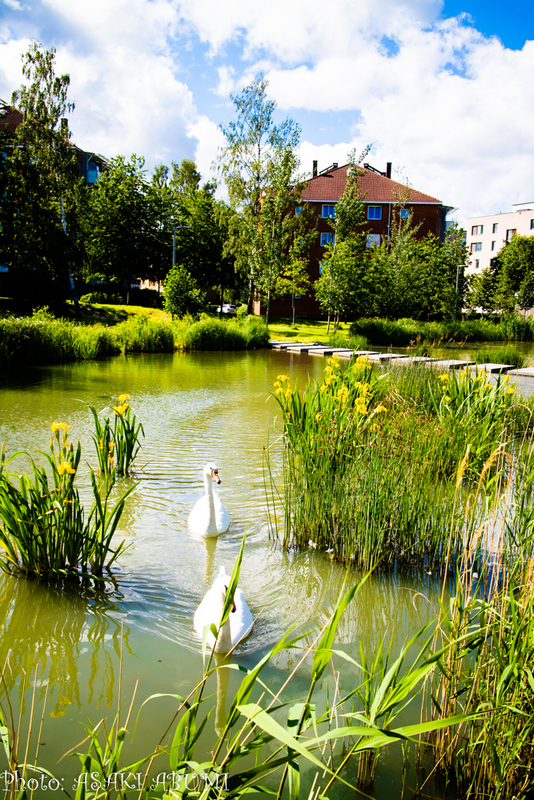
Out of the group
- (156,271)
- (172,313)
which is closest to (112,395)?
(172,313)

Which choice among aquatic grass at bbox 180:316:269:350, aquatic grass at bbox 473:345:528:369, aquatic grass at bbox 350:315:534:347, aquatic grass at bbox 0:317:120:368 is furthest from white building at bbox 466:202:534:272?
aquatic grass at bbox 0:317:120:368

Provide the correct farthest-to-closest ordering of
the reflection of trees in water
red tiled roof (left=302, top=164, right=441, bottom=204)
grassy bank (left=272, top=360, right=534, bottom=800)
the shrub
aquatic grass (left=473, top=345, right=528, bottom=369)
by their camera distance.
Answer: red tiled roof (left=302, top=164, right=441, bottom=204) → the shrub → aquatic grass (left=473, top=345, right=528, bottom=369) → the reflection of trees in water → grassy bank (left=272, top=360, right=534, bottom=800)

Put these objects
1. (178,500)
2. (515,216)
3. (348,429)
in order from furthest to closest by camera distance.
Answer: (515,216)
(178,500)
(348,429)

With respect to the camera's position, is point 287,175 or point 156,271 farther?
point 156,271

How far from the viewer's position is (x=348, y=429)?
460 cm

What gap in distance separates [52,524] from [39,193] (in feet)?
77.7

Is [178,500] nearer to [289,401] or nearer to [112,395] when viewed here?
[289,401]

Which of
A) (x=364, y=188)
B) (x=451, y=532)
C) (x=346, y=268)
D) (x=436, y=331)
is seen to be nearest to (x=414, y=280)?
(x=436, y=331)

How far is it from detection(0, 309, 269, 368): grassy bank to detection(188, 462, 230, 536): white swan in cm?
1055

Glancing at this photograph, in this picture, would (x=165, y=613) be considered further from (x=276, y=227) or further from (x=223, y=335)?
(x=276, y=227)

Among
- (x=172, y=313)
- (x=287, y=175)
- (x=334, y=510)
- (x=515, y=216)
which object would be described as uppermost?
(x=515, y=216)

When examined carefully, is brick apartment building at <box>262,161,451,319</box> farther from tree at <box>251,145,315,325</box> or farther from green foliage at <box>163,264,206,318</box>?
green foliage at <box>163,264,206,318</box>

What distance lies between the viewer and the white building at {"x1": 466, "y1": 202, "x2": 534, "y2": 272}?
62281 millimetres

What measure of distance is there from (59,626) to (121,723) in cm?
96
